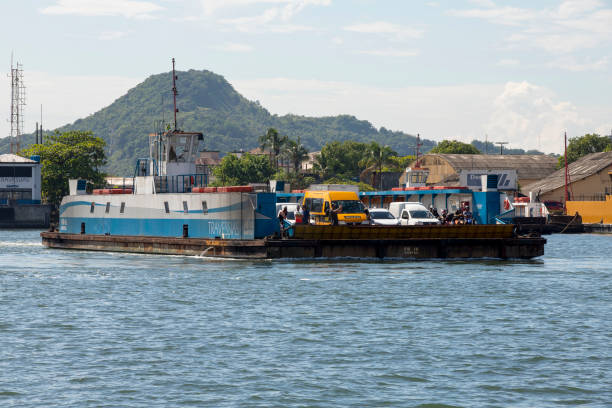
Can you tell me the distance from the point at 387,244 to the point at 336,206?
A: 4.06 metres

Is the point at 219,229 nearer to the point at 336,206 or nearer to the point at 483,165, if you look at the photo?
the point at 336,206

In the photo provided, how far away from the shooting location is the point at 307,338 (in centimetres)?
2205

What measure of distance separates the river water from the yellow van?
502cm

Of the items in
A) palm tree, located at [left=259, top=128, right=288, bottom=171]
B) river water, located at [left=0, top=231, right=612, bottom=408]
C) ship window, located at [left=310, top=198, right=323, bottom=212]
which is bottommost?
river water, located at [left=0, top=231, right=612, bottom=408]

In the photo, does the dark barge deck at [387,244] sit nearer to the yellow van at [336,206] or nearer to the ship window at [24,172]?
the yellow van at [336,206]

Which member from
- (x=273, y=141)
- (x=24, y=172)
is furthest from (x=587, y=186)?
(x=24, y=172)

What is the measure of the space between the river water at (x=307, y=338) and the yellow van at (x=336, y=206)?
5021 mm

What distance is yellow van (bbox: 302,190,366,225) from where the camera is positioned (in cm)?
4341

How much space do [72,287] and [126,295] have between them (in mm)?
3969

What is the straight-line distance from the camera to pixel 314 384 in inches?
679

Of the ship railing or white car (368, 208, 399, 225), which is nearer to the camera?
white car (368, 208, 399, 225)

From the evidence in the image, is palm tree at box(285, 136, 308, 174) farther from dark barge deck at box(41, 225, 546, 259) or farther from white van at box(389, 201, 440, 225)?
dark barge deck at box(41, 225, 546, 259)

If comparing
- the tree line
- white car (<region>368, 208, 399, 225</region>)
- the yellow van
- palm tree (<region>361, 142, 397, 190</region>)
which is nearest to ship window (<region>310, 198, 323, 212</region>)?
the yellow van

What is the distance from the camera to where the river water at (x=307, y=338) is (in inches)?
653
